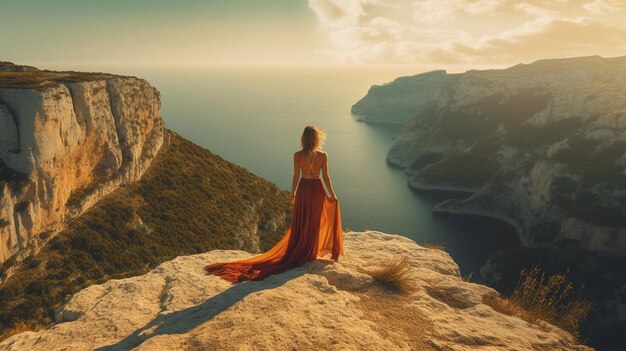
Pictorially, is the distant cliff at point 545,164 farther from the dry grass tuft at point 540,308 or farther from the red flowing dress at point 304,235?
the red flowing dress at point 304,235

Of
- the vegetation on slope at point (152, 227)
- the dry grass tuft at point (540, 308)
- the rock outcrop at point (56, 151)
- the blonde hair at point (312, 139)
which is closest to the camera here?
the dry grass tuft at point (540, 308)

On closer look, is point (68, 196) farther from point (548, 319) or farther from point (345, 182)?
point (345, 182)

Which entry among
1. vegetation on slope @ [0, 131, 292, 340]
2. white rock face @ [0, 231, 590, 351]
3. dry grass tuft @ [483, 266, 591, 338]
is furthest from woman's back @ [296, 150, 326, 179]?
vegetation on slope @ [0, 131, 292, 340]

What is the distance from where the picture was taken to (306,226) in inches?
376

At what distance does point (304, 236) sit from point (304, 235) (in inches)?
1.1

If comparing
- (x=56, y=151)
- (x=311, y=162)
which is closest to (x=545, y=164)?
(x=56, y=151)

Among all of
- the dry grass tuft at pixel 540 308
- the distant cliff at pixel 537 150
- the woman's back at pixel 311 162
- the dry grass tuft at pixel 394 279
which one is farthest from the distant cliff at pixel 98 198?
the distant cliff at pixel 537 150

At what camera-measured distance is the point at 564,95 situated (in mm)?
127312

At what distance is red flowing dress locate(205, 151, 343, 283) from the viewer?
9477 mm

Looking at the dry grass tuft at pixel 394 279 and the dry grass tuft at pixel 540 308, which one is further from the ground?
the dry grass tuft at pixel 394 279

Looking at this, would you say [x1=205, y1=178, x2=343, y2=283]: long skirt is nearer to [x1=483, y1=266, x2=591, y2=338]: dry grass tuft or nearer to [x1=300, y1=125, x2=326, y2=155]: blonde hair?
[x1=300, y1=125, x2=326, y2=155]: blonde hair

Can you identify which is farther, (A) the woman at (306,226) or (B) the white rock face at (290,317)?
(A) the woman at (306,226)

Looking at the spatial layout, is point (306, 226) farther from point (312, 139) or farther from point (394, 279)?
point (394, 279)

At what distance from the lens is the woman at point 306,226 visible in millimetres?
9164
